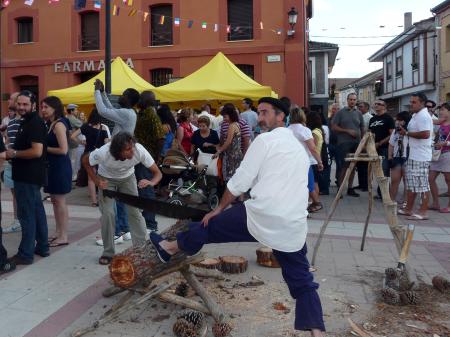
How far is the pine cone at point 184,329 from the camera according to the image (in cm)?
334

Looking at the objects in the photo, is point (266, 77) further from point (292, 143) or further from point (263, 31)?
point (292, 143)

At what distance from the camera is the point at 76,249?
566cm

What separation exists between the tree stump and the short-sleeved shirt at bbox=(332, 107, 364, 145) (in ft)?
21.6

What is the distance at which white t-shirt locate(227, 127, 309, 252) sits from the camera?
321 cm

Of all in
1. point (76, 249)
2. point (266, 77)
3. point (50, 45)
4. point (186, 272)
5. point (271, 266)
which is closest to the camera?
point (186, 272)

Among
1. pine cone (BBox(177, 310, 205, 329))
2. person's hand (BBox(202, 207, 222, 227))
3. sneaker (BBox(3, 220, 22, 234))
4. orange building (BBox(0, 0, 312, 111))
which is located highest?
orange building (BBox(0, 0, 312, 111))

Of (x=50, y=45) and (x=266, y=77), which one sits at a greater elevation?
(x=50, y=45)

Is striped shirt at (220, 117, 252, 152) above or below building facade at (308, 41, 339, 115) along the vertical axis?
below

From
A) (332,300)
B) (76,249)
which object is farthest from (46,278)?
(332,300)

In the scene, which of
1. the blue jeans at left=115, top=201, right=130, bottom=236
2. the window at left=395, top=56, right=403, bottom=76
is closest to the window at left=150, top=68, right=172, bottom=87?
the blue jeans at left=115, top=201, right=130, bottom=236

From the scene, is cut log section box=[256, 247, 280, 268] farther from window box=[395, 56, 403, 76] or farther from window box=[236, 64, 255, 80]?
window box=[395, 56, 403, 76]

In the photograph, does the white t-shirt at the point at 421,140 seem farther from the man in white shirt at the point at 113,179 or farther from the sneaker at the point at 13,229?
the sneaker at the point at 13,229

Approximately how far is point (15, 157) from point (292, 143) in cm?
307

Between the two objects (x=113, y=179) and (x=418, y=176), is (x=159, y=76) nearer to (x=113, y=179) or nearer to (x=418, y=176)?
(x=418, y=176)
